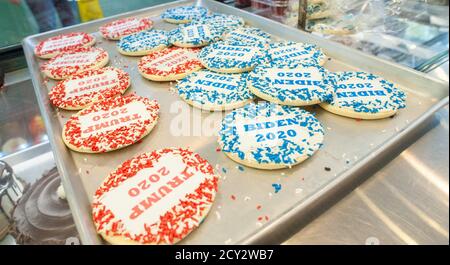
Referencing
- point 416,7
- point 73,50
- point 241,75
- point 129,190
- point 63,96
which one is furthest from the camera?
point 73,50

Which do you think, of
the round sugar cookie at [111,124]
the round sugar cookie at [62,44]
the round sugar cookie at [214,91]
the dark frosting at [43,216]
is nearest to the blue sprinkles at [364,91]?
the round sugar cookie at [214,91]

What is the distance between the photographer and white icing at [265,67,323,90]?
1425 mm

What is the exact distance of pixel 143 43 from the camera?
1.99 meters

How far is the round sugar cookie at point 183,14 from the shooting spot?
2336 mm

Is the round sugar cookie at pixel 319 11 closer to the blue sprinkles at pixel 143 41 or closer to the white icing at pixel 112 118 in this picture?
the blue sprinkles at pixel 143 41

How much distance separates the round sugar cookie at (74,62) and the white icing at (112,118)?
51 cm

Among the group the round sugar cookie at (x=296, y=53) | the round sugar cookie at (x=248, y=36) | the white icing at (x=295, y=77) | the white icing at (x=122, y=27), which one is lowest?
the white icing at (x=295, y=77)

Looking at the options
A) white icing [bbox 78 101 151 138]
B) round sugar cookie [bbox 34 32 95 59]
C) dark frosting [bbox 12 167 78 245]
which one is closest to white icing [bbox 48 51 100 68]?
round sugar cookie [bbox 34 32 95 59]

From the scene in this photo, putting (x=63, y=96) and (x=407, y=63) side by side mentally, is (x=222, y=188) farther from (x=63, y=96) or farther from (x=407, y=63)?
(x=407, y=63)

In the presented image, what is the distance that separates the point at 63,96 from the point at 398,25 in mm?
1886
